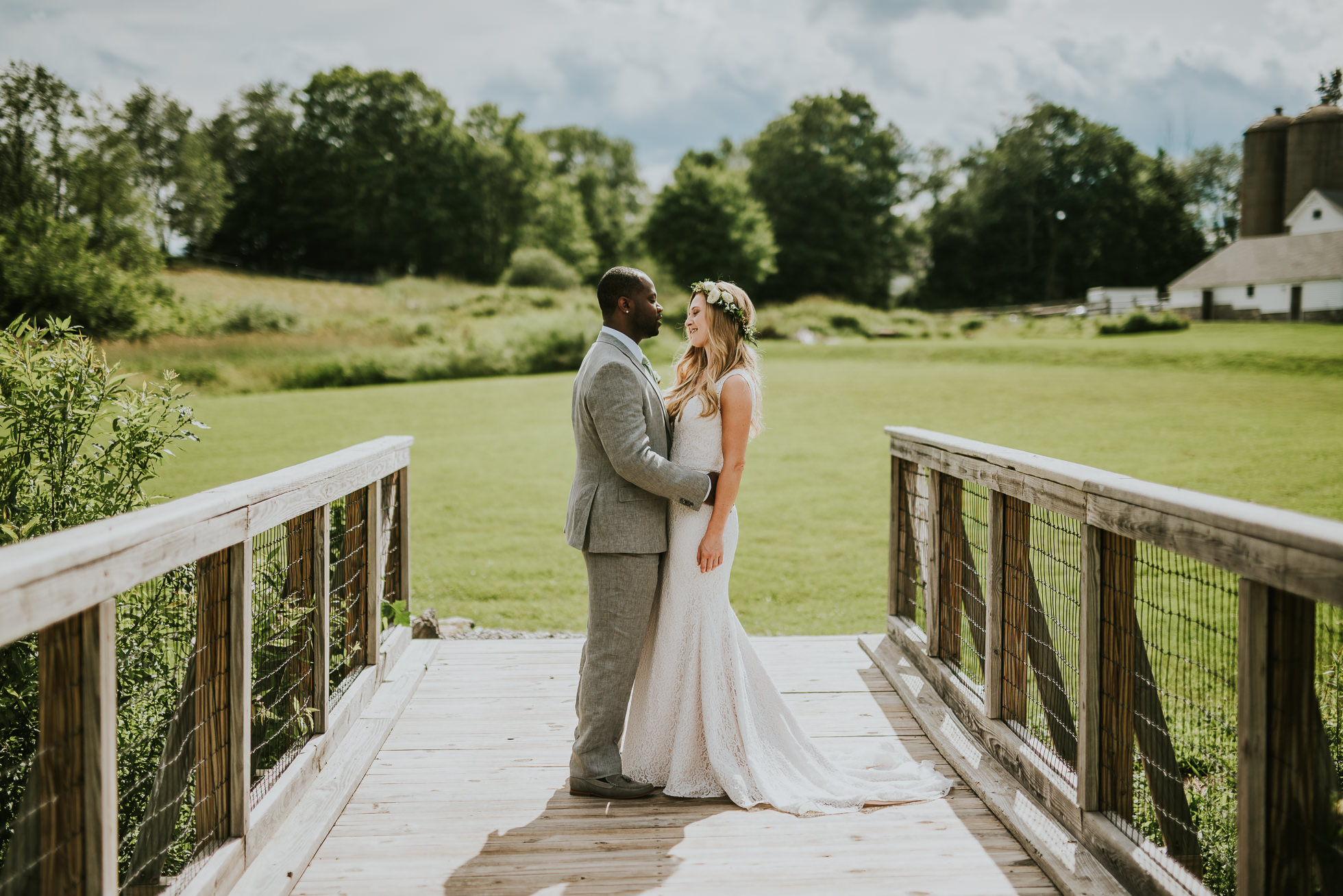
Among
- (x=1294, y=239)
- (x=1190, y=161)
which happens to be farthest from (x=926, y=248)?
(x=1294, y=239)

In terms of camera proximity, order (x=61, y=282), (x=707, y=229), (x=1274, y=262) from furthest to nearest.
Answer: (x=707, y=229)
(x=1274, y=262)
(x=61, y=282)

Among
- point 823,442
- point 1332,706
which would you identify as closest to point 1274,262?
point 823,442

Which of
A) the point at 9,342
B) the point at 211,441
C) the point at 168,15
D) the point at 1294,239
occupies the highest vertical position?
the point at 168,15

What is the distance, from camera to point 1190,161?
59.7 m

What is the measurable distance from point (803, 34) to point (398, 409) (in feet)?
191

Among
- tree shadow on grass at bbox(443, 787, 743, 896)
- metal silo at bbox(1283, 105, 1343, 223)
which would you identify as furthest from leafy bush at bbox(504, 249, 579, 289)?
tree shadow on grass at bbox(443, 787, 743, 896)

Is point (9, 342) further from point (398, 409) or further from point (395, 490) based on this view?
point (398, 409)

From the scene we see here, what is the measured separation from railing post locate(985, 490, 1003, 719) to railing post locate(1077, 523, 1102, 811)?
789 mm

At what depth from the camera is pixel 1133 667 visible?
266 centimetres

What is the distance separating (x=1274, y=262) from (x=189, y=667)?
43.1 meters

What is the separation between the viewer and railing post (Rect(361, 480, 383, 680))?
4.39 m

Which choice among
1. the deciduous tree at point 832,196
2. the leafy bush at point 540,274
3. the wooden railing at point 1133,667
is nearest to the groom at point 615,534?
the wooden railing at point 1133,667

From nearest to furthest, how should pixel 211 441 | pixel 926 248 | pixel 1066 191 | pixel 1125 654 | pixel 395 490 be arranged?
pixel 1125 654
pixel 395 490
pixel 211 441
pixel 1066 191
pixel 926 248

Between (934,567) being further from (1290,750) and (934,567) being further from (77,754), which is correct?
(77,754)
